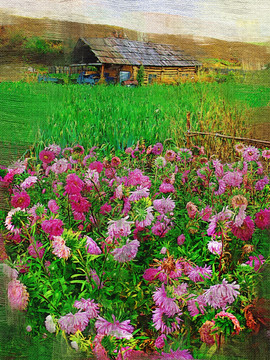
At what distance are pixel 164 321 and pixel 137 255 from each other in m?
0.27

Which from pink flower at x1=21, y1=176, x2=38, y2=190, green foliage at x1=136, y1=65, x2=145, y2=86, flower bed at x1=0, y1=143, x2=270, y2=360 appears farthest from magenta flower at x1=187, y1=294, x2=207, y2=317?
green foliage at x1=136, y1=65, x2=145, y2=86

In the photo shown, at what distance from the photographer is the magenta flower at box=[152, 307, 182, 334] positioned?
3.75 feet

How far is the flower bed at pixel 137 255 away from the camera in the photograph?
1127mm

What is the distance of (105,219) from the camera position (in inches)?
58.3

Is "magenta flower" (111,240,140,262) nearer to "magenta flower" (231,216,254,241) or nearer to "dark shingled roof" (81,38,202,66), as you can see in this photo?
"magenta flower" (231,216,254,241)

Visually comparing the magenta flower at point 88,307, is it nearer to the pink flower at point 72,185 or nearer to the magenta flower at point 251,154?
the pink flower at point 72,185

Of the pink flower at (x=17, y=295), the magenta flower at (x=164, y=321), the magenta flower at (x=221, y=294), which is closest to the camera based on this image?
the magenta flower at (x=221, y=294)

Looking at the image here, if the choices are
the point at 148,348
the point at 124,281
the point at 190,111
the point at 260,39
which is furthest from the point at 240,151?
the point at 148,348

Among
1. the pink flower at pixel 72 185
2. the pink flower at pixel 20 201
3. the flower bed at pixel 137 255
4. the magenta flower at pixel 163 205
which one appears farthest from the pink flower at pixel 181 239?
the pink flower at pixel 20 201

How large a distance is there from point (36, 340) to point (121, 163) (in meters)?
0.90

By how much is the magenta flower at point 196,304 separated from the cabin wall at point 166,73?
3.48ft

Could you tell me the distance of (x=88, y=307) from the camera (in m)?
1.14

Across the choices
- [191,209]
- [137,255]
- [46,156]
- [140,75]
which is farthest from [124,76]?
[137,255]

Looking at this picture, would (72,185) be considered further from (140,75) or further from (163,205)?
(140,75)
